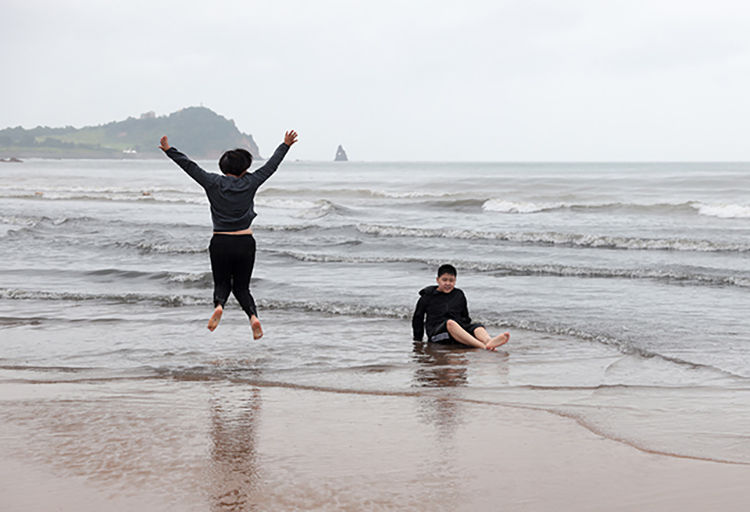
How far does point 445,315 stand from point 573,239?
11750 millimetres

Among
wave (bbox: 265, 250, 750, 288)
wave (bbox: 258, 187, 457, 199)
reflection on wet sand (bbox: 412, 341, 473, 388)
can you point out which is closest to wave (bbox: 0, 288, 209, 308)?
reflection on wet sand (bbox: 412, 341, 473, 388)

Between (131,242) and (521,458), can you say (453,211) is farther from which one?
(521,458)

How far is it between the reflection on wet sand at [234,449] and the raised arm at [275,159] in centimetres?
178

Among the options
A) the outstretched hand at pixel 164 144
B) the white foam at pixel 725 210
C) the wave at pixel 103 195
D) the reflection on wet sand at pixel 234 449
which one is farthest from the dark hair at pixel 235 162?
the wave at pixel 103 195

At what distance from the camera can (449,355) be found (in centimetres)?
741

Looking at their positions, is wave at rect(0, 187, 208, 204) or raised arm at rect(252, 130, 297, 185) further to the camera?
wave at rect(0, 187, 208, 204)

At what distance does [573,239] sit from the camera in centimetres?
1897

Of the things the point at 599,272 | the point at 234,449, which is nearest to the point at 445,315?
the point at 234,449

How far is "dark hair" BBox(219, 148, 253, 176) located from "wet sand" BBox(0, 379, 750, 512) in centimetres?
202

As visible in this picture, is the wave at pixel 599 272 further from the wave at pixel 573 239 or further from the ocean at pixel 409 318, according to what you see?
the wave at pixel 573 239

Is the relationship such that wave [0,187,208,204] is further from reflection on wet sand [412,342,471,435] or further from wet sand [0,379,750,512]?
wet sand [0,379,750,512]

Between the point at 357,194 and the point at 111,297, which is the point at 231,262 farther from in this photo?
the point at 357,194

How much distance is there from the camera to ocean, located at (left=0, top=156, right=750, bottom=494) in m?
5.66

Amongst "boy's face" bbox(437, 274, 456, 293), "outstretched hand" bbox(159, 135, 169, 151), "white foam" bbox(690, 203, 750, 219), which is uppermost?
"outstretched hand" bbox(159, 135, 169, 151)
